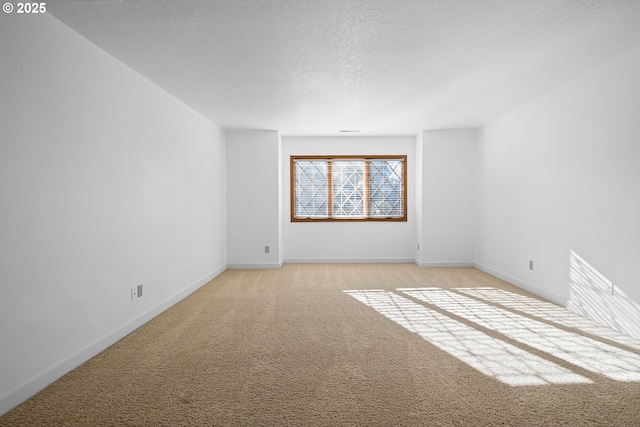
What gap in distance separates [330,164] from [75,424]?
5.88m

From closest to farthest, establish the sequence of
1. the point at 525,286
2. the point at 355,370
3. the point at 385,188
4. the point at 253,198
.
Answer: the point at 355,370 → the point at 525,286 → the point at 253,198 → the point at 385,188

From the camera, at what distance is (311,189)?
24.0 feet

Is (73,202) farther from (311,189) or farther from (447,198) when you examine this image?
(447,198)

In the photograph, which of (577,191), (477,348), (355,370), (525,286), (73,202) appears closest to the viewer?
(355,370)

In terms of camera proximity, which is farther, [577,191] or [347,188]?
[347,188]

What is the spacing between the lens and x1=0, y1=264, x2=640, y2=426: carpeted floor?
2.02m

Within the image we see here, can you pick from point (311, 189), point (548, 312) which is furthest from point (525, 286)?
point (311, 189)

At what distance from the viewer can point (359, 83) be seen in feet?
13.1

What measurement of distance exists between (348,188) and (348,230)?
2.66ft

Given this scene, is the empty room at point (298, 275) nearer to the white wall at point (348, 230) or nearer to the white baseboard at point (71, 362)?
the white baseboard at point (71, 362)

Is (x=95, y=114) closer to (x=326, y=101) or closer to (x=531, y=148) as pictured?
(x=326, y=101)

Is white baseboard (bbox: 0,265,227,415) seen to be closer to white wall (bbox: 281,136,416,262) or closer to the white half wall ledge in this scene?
white wall (bbox: 281,136,416,262)

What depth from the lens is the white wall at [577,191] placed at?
10.7 feet

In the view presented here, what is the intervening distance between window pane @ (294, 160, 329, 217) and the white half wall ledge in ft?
9.69
